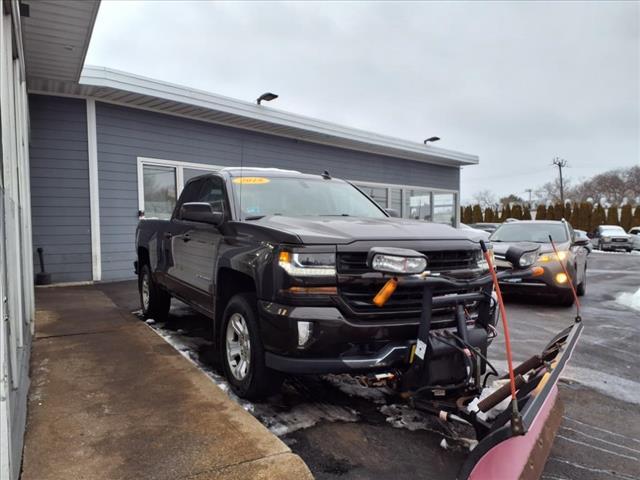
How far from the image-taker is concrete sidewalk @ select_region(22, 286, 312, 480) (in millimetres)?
2383

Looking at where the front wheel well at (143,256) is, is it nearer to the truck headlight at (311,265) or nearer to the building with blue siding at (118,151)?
the building with blue siding at (118,151)

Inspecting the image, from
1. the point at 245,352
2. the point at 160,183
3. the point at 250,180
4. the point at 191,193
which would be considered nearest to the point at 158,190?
the point at 160,183

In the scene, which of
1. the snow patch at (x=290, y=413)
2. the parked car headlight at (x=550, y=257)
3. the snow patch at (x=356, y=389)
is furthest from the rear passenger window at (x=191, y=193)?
the parked car headlight at (x=550, y=257)

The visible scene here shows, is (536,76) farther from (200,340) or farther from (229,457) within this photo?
(229,457)

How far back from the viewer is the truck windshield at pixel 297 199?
4.00 metres

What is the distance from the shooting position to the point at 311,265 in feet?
9.43

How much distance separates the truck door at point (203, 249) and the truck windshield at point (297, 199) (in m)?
0.23

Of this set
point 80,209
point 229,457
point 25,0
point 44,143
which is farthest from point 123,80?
point 229,457

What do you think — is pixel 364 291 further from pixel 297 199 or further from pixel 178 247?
pixel 178 247

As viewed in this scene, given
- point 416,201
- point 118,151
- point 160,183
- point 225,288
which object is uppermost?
point 118,151

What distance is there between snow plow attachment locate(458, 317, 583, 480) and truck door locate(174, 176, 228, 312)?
2487 mm

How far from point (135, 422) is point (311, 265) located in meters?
1.53

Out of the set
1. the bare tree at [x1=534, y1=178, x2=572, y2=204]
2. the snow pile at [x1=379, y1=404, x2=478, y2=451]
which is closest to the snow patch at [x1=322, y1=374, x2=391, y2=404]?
the snow pile at [x1=379, y1=404, x2=478, y2=451]

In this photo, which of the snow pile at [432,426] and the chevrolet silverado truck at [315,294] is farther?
the snow pile at [432,426]
